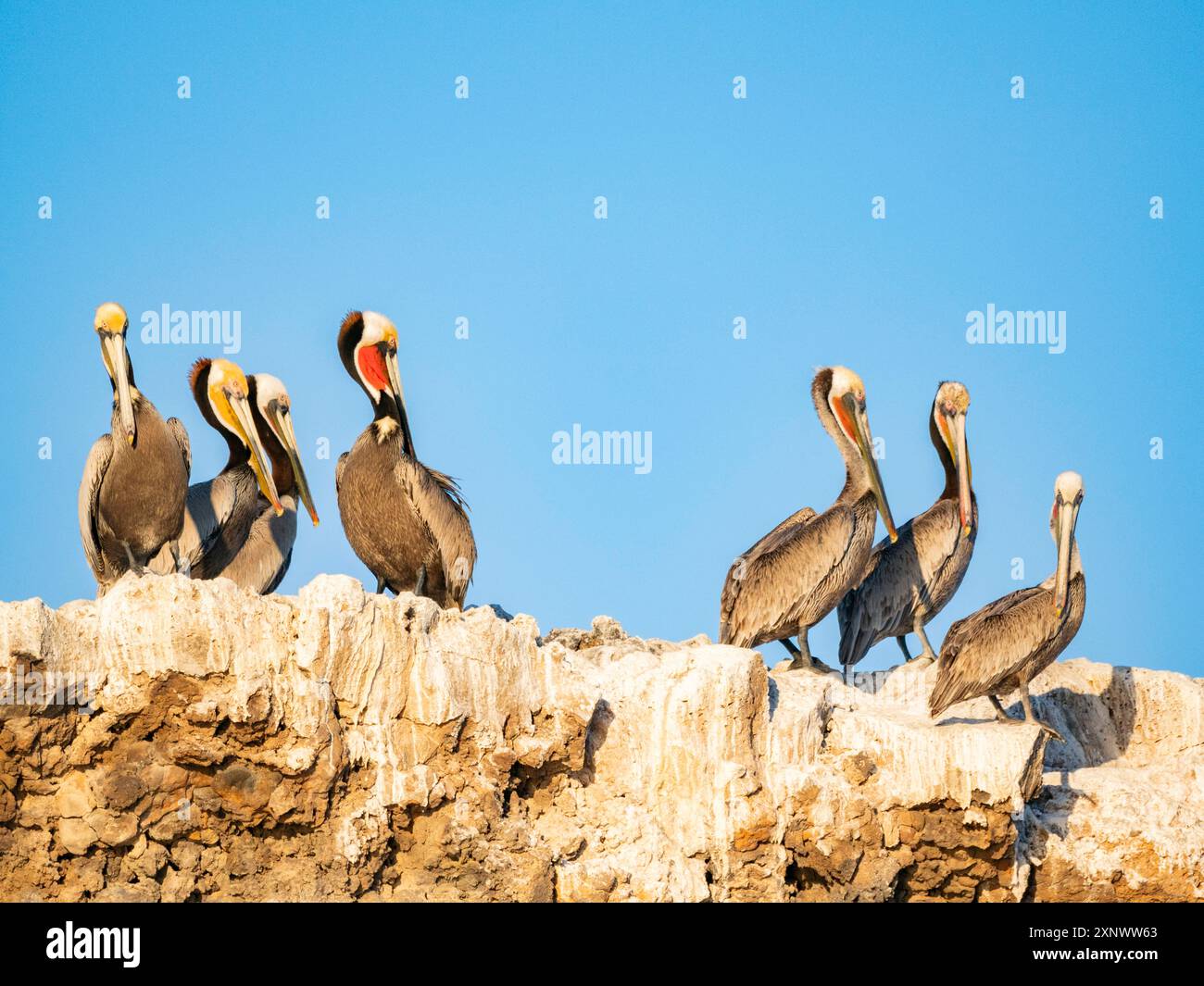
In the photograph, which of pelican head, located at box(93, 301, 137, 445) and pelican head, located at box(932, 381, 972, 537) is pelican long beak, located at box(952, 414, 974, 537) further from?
pelican head, located at box(93, 301, 137, 445)

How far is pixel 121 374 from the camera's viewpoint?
34.5 feet

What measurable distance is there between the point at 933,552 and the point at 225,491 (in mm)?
5168

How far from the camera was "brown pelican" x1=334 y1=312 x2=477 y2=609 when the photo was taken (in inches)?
429

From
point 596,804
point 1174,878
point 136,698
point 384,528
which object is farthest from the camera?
point 384,528

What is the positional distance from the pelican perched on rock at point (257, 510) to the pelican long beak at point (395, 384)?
0.90 m

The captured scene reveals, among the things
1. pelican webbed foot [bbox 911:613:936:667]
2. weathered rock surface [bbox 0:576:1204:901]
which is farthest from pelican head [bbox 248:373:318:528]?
pelican webbed foot [bbox 911:613:936:667]

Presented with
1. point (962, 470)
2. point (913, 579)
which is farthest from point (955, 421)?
point (913, 579)

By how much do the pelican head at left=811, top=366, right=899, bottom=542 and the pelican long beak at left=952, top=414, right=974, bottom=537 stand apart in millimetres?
566

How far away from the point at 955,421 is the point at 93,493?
667cm

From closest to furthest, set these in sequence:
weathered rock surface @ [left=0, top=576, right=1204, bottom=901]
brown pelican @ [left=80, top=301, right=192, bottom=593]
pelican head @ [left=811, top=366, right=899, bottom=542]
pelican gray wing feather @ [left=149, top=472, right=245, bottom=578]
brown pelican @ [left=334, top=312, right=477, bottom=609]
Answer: weathered rock surface @ [left=0, top=576, right=1204, bottom=901], brown pelican @ [left=80, top=301, right=192, bottom=593], brown pelican @ [left=334, top=312, right=477, bottom=609], pelican gray wing feather @ [left=149, top=472, right=245, bottom=578], pelican head @ [left=811, top=366, right=899, bottom=542]

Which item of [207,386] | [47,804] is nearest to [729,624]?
[207,386]

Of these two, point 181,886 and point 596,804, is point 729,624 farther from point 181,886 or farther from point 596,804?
point 181,886

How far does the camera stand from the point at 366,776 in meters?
8.62

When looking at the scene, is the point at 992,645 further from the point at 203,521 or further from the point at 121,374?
the point at 121,374
